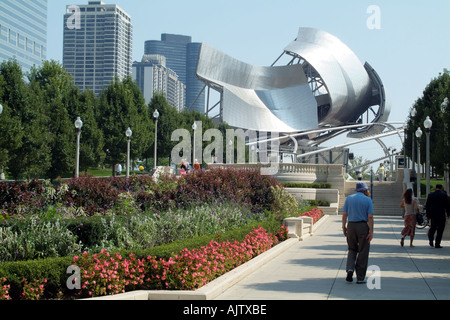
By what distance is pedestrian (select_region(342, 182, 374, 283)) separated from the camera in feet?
33.6

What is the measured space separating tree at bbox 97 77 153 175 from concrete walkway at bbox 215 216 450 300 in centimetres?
3251

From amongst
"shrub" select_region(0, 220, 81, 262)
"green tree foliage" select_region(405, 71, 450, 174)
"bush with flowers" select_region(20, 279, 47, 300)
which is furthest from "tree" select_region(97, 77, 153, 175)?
"bush with flowers" select_region(20, 279, 47, 300)

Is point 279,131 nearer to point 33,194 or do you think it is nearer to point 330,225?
point 330,225

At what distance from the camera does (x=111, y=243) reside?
10508mm

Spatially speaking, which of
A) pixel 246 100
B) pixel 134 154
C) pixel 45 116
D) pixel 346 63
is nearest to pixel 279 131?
pixel 246 100

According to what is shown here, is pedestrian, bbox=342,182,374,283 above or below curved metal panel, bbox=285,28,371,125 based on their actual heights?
below

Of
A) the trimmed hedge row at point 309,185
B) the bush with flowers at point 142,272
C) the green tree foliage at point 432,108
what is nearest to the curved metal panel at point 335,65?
the green tree foliage at point 432,108

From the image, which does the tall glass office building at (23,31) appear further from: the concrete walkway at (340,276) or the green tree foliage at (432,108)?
the concrete walkway at (340,276)

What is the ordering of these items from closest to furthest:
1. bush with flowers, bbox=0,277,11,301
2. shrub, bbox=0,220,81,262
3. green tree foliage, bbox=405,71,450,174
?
1. bush with flowers, bbox=0,277,11,301
2. shrub, bbox=0,220,81,262
3. green tree foliage, bbox=405,71,450,174

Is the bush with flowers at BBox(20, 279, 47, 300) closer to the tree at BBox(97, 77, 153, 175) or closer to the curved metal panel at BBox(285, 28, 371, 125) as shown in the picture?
the tree at BBox(97, 77, 153, 175)

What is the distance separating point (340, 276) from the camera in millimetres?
11102

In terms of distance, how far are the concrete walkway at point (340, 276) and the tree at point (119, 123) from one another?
107 feet
